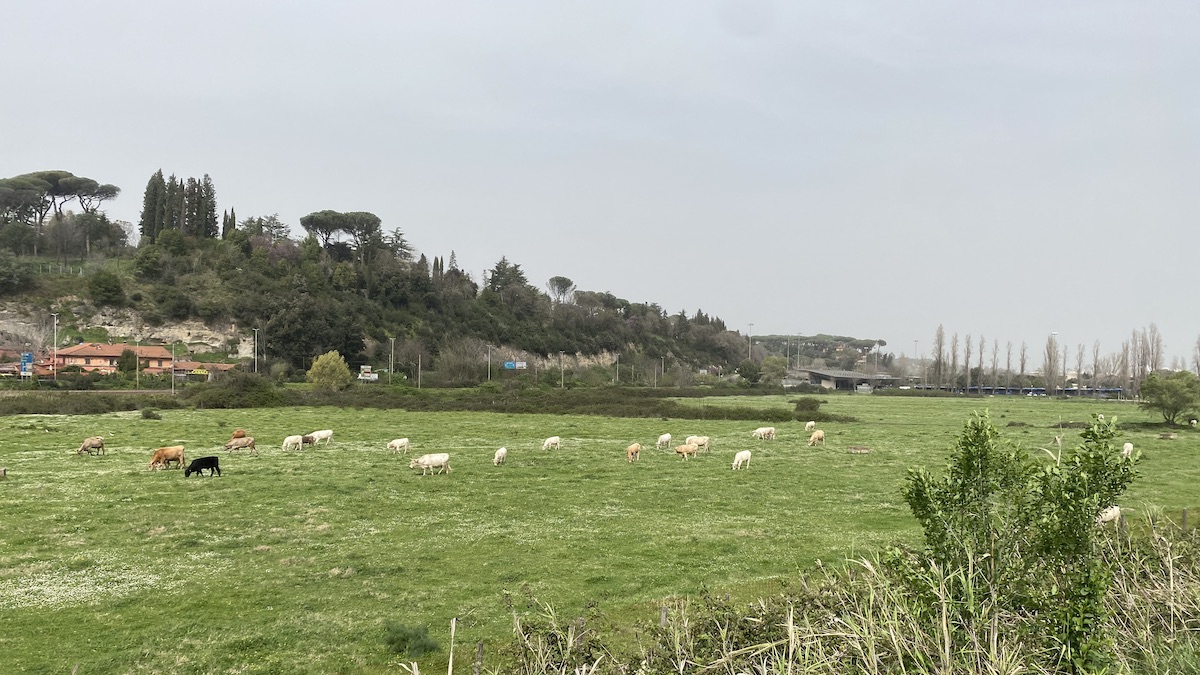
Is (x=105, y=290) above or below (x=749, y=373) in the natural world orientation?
above

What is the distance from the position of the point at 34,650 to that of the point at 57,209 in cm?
17169

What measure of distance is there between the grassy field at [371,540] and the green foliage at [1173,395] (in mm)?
26823

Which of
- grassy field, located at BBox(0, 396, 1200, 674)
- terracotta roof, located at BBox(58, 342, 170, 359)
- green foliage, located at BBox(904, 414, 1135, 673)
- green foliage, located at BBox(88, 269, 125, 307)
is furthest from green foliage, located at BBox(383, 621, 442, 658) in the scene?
green foliage, located at BBox(88, 269, 125, 307)

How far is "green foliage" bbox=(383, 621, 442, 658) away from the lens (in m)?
10.1

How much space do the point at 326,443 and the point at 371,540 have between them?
69.4 ft

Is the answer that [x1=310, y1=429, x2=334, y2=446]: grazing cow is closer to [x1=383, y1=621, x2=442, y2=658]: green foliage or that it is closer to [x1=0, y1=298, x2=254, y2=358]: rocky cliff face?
[x1=383, y1=621, x2=442, y2=658]: green foliage

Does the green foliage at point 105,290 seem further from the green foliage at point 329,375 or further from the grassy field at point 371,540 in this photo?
the grassy field at point 371,540

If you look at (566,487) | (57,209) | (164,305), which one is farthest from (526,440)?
(57,209)

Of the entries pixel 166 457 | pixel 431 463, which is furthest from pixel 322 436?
pixel 431 463

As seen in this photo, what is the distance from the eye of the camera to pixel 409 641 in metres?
10.4

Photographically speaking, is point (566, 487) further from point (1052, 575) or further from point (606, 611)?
point (1052, 575)

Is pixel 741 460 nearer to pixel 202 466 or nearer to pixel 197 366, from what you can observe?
pixel 202 466

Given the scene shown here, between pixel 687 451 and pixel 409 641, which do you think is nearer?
pixel 409 641

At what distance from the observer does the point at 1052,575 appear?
7285mm
